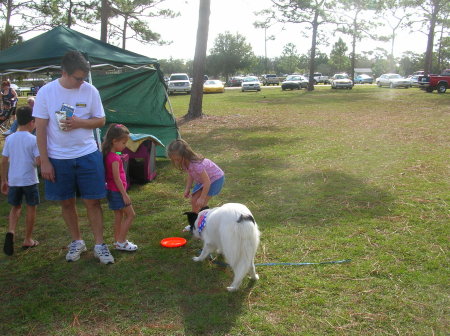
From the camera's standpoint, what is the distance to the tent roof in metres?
6.04

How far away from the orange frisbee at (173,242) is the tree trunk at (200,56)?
416 inches

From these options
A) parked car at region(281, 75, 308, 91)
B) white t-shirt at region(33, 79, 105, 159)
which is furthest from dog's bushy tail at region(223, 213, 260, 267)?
parked car at region(281, 75, 308, 91)

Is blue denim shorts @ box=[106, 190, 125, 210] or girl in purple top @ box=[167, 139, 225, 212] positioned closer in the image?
blue denim shorts @ box=[106, 190, 125, 210]

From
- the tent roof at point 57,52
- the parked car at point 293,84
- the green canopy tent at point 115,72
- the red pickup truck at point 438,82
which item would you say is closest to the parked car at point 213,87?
the parked car at point 293,84

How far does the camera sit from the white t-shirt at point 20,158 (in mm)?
4020

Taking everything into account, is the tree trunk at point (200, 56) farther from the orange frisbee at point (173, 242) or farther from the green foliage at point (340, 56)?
the green foliage at point (340, 56)

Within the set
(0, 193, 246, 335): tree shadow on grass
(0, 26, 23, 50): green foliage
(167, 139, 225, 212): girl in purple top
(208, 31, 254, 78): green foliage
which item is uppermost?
(208, 31, 254, 78): green foliage

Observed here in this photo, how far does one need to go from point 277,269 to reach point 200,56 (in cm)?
1158

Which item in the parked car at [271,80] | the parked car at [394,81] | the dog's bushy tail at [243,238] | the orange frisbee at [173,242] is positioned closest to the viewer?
the dog's bushy tail at [243,238]

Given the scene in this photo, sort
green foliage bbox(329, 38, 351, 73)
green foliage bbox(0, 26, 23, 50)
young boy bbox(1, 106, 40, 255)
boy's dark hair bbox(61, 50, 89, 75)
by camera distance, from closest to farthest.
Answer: boy's dark hair bbox(61, 50, 89, 75)
young boy bbox(1, 106, 40, 255)
green foliage bbox(0, 26, 23, 50)
green foliage bbox(329, 38, 351, 73)

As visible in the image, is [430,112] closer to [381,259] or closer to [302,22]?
[381,259]

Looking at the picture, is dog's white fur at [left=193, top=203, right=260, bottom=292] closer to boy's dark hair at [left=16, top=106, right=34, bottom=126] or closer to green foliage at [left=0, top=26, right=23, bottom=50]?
boy's dark hair at [left=16, top=106, right=34, bottom=126]

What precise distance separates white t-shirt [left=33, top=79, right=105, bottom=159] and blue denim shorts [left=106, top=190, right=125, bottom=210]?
1.78ft

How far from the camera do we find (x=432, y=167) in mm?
6883
